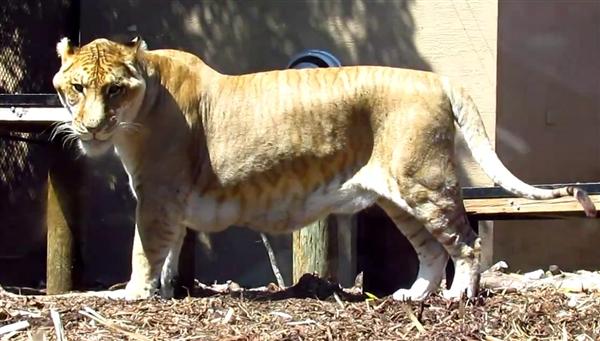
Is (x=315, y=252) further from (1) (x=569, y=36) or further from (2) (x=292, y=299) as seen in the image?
(1) (x=569, y=36)

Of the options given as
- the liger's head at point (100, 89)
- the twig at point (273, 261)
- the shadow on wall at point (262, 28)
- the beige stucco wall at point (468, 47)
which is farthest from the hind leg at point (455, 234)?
the shadow on wall at point (262, 28)

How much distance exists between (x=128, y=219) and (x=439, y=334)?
18.4ft

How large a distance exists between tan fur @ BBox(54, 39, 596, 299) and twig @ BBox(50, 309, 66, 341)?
0.84 m

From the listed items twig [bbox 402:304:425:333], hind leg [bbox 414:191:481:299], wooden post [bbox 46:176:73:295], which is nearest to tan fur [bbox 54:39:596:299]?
hind leg [bbox 414:191:481:299]

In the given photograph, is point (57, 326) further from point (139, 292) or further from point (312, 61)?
point (312, 61)

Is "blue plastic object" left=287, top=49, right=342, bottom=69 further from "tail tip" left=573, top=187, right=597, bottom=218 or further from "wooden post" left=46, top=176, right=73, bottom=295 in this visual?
"tail tip" left=573, top=187, right=597, bottom=218

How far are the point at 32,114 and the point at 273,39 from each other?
3435 mm

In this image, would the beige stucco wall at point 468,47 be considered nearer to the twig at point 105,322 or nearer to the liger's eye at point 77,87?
the liger's eye at point 77,87

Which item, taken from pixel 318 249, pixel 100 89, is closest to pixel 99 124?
pixel 100 89

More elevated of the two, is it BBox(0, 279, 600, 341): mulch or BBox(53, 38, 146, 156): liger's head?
BBox(53, 38, 146, 156): liger's head

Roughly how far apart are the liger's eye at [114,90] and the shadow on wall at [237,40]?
4065 mm

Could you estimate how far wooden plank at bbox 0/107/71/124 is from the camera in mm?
7355

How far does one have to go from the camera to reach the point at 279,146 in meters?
6.66

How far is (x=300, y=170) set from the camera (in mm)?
6680
